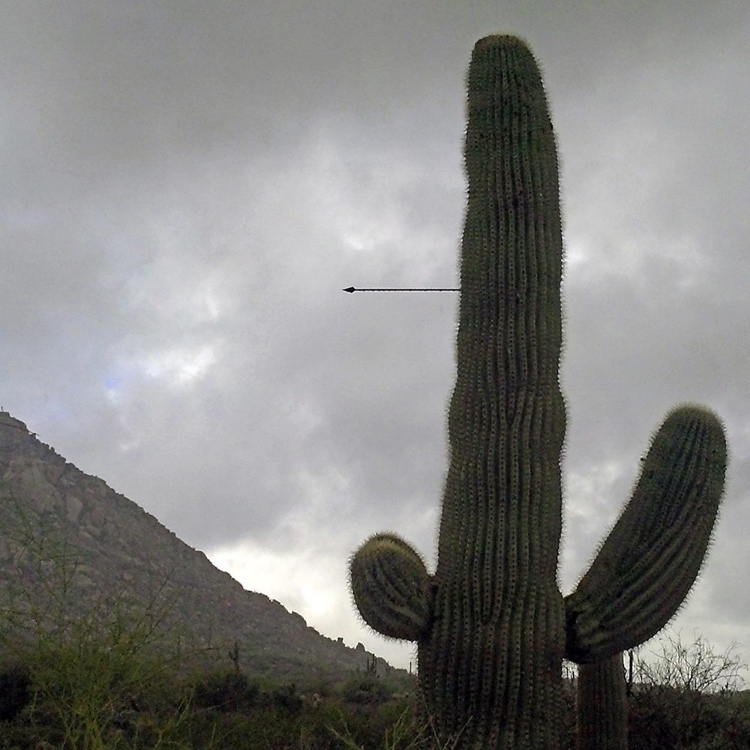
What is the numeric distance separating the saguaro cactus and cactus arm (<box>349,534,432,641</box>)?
1 centimetres

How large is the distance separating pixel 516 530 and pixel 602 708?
266cm

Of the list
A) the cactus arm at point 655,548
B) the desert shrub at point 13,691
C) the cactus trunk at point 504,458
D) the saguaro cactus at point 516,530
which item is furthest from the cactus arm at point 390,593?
the desert shrub at point 13,691

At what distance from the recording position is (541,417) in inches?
322

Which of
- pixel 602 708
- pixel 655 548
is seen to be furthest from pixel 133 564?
pixel 655 548

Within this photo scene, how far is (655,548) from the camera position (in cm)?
815

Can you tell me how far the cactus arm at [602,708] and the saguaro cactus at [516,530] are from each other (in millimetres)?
1438

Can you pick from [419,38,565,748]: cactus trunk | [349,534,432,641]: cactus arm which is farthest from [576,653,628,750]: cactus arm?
[349,534,432,641]: cactus arm

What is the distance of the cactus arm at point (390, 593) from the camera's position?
7879 millimetres

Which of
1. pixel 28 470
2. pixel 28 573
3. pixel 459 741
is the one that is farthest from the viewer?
pixel 28 470

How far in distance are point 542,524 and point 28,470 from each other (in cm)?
2572

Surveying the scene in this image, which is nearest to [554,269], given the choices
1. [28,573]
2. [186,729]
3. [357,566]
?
[357,566]

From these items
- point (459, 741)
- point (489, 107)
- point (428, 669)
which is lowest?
point (459, 741)

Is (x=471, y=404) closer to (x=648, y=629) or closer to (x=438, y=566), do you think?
(x=438, y=566)

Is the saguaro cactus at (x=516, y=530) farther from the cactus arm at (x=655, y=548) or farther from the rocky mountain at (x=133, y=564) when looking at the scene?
the rocky mountain at (x=133, y=564)
